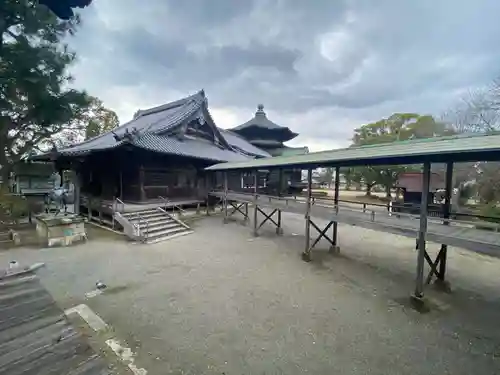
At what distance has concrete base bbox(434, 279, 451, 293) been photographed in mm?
7023

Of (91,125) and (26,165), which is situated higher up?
(91,125)

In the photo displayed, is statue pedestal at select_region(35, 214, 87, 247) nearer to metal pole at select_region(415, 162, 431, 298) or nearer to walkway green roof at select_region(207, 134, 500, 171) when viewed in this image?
walkway green roof at select_region(207, 134, 500, 171)

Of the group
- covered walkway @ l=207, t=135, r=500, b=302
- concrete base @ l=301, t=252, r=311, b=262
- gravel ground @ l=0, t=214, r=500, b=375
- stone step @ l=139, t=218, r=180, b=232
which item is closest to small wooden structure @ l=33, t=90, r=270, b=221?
stone step @ l=139, t=218, r=180, b=232

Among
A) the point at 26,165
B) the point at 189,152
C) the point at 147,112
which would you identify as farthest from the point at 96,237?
the point at 147,112

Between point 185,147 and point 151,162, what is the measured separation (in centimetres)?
270

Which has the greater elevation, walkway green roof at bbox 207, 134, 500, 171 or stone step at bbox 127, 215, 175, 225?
walkway green roof at bbox 207, 134, 500, 171

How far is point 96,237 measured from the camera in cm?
1134

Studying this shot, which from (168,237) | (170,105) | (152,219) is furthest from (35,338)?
(170,105)

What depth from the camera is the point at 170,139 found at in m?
17.3

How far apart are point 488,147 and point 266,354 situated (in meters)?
5.04

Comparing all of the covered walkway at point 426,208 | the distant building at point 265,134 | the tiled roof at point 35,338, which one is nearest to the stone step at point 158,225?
the covered walkway at point 426,208

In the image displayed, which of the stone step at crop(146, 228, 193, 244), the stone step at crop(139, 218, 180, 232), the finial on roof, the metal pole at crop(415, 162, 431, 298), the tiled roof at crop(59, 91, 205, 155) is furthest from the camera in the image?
the finial on roof

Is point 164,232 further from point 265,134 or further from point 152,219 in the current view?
point 265,134

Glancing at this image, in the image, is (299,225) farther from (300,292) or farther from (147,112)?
(147,112)
